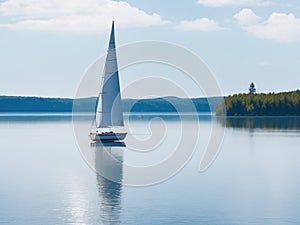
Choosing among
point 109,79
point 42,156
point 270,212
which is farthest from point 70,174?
point 109,79

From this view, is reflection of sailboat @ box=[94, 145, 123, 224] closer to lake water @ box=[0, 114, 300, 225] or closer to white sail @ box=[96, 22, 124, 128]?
lake water @ box=[0, 114, 300, 225]

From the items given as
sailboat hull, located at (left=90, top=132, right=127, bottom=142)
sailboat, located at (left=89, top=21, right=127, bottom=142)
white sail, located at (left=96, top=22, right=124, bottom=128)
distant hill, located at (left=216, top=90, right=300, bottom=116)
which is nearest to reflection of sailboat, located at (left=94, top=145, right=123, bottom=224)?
sailboat hull, located at (left=90, top=132, right=127, bottom=142)

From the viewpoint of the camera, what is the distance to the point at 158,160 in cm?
4609

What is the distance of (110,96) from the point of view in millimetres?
55969

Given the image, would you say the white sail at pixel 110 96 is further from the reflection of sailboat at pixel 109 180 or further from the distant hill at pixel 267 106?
the distant hill at pixel 267 106

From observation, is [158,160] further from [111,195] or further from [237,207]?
[237,207]

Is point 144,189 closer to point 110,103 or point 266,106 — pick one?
point 110,103

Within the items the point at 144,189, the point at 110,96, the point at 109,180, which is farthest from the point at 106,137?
the point at 144,189

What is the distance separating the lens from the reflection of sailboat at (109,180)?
24.5 m

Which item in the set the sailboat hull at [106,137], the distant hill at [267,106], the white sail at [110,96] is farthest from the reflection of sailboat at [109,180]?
the distant hill at [267,106]

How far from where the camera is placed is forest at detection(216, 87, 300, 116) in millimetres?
156875

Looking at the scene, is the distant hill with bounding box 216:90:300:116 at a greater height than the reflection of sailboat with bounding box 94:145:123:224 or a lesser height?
greater

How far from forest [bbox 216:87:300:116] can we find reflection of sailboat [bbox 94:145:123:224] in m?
106

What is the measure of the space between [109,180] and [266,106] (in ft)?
417
